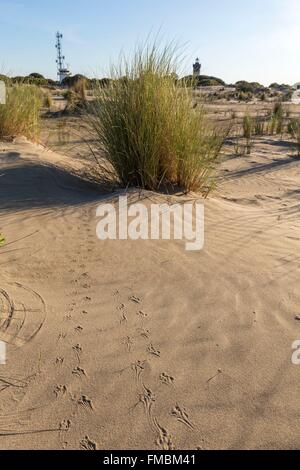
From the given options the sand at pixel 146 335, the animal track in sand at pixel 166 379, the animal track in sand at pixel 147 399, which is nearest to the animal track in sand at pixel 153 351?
the sand at pixel 146 335

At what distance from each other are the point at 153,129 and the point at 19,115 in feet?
15.0

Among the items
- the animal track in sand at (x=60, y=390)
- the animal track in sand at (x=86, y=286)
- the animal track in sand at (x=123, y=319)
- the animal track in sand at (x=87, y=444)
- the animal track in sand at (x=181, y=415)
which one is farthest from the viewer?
the animal track in sand at (x=86, y=286)

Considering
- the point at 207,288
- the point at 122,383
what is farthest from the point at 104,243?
the point at 122,383

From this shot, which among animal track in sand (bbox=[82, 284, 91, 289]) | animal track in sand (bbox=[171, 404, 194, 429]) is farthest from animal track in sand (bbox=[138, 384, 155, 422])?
animal track in sand (bbox=[82, 284, 91, 289])

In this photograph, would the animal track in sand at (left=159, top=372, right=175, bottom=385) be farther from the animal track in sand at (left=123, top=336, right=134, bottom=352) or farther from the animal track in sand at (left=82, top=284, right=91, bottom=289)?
the animal track in sand at (left=82, top=284, right=91, bottom=289)

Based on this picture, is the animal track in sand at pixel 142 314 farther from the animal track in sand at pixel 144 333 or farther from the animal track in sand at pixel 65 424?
the animal track in sand at pixel 65 424

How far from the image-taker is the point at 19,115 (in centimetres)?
845

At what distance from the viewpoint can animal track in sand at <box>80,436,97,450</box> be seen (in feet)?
5.98

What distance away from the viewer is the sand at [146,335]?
6.30 feet

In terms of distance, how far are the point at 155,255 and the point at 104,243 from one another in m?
0.52

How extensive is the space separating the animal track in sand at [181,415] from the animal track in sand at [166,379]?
0.16 metres
